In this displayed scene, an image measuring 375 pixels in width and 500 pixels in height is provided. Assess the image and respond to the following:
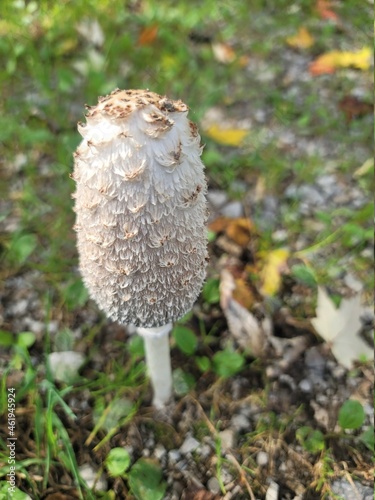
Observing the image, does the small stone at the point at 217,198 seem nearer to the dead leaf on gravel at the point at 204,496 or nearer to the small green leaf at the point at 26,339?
the small green leaf at the point at 26,339

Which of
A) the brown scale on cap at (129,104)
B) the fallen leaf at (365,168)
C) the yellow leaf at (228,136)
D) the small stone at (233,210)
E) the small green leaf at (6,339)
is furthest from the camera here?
the yellow leaf at (228,136)

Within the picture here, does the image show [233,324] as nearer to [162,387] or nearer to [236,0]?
[162,387]

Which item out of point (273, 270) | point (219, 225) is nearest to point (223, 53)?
point (219, 225)

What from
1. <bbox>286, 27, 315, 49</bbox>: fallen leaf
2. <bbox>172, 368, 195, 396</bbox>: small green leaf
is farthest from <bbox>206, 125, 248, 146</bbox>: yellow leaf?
<bbox>172, 368, 195, 396</bbox>: small green leaf

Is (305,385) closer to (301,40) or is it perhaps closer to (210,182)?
(210,182)

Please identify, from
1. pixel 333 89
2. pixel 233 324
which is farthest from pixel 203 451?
pixel 333 89

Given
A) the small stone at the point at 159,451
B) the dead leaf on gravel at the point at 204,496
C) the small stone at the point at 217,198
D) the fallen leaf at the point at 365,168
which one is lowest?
the dead leaf on gravel at the point at 204,496

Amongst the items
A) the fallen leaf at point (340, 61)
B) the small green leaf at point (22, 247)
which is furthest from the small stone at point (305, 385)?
the fallen leaf at point (340, 61)
